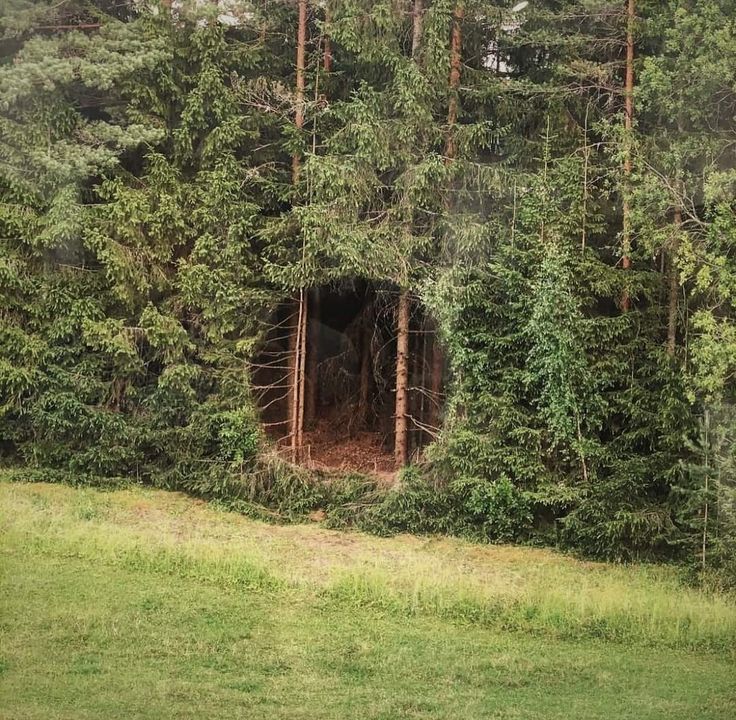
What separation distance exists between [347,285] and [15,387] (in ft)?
6.14

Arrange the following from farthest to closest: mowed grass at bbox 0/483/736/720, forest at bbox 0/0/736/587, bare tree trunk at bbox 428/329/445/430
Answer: bare tree trunk at bbox 428/329/445/430
forest at bbox 0/0/736/587
mowed grass at bbox 0/483/736/720

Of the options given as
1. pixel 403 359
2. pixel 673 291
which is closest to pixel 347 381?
pixel 403 359

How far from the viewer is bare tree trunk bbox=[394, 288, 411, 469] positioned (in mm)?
5133

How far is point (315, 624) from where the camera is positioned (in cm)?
378

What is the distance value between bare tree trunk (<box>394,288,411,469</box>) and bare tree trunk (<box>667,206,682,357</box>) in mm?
1479

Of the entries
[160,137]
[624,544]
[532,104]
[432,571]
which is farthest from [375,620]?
[532,104]

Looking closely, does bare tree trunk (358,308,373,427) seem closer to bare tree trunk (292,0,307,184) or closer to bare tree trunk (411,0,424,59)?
bare tree trunk (292,0,307,184)

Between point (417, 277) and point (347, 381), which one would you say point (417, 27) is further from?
point (347, 381)

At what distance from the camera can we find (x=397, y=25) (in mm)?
5090

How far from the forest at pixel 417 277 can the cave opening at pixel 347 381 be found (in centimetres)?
2

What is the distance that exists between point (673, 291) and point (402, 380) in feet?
5.21

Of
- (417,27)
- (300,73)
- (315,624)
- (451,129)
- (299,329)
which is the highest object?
(417,27)

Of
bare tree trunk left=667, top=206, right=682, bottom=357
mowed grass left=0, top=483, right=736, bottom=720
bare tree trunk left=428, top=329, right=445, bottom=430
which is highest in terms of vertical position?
bare tree trunk left=667, top=206, right=682, bottom=357

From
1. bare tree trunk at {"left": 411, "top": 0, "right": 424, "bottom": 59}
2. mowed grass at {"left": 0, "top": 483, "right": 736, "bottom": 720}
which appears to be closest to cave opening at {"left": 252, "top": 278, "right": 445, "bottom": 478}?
mowed grass at {"left": 0, "top": 483, "right": 736, "bottom": 720}
